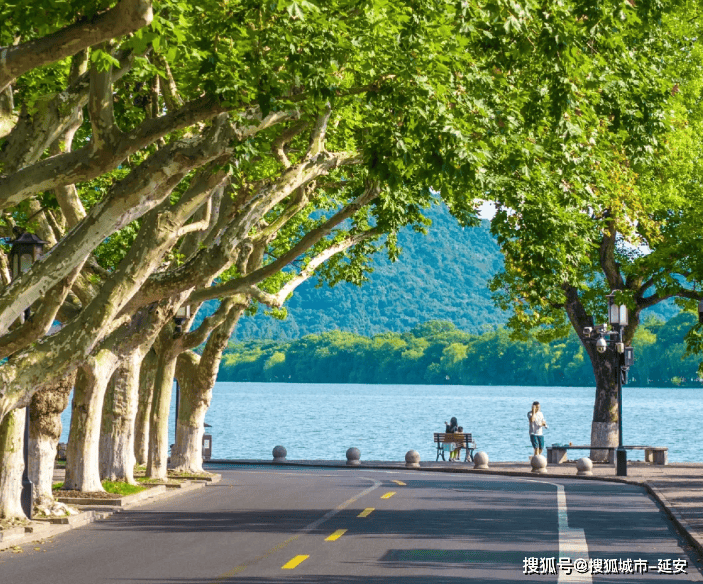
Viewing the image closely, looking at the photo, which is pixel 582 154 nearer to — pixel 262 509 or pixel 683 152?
pixel 262 509

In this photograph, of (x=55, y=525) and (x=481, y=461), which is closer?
(x=55, y=525)

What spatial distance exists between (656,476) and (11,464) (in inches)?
762

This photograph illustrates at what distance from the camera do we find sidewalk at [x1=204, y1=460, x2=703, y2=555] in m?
19.3

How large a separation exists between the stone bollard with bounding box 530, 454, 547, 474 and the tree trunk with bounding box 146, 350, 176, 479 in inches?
438

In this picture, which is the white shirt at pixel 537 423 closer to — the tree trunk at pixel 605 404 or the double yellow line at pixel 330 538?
the tree trunk at pixel 605 404

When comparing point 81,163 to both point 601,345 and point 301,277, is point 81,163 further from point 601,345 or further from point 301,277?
point 601,345

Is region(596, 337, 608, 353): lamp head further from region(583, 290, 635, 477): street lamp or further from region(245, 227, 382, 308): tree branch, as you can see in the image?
region(245, 227, 382, 308): tree branch

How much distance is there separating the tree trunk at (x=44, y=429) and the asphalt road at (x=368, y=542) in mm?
1223

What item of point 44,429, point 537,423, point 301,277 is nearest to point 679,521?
point 44,429

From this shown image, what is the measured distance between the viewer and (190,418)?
3089cm

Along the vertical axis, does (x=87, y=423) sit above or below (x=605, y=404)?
below

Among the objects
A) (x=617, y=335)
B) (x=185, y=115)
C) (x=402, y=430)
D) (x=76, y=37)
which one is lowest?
(x=402, y=430)

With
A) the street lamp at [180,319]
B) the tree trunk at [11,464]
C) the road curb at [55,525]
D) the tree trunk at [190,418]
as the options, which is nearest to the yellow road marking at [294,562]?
the road curb at [55,525]

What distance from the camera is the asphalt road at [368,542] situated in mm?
13125
